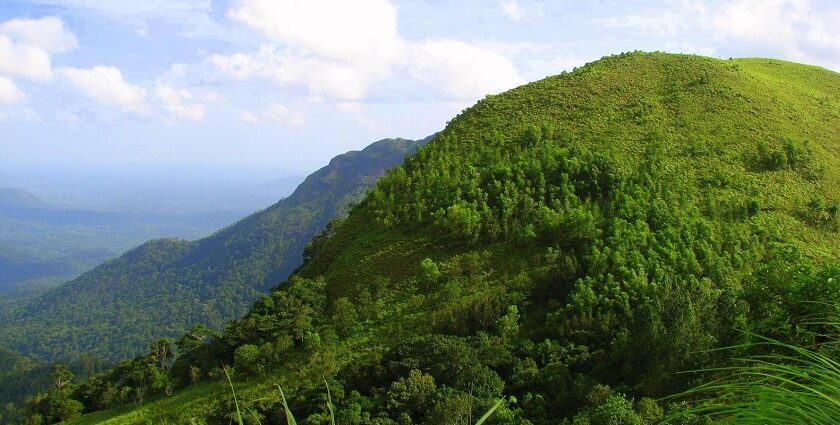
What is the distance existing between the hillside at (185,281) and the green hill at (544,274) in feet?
296

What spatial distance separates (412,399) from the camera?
22.8 metres

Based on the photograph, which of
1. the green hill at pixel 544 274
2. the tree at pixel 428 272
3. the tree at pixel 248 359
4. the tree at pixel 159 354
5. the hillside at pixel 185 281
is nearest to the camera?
the green hill at pixel 544 274

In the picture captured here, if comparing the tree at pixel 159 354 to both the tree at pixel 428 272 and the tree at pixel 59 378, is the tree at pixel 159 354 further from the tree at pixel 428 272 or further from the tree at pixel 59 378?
the tree at pixel 428 272

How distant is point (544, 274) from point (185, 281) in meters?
136

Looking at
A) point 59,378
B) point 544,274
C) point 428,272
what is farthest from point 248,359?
point 544,274

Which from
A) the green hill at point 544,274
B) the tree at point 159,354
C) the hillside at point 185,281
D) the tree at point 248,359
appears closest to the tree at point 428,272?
the green hill at point 544,274

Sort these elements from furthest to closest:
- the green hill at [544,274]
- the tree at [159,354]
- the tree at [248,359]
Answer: the tree at [159,354]
the tree at [248,359]
the green hill at [544,274]

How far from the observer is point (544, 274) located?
3030 cm

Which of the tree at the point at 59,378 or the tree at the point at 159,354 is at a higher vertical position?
the tree at the point at 159,354

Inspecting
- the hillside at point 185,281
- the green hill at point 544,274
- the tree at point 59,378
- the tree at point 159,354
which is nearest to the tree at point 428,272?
the green hill at point 544,274

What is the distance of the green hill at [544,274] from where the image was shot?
21625 millimetres

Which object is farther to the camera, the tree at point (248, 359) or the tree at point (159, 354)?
the tree at point (159, 354)

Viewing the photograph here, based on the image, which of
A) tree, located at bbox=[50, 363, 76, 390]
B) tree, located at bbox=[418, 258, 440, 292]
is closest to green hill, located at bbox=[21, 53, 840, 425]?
tree, located at bbox=[418, 258, 440, 292]

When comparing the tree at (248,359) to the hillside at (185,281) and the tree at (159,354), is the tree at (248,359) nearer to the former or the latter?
the tree at (159,354)
